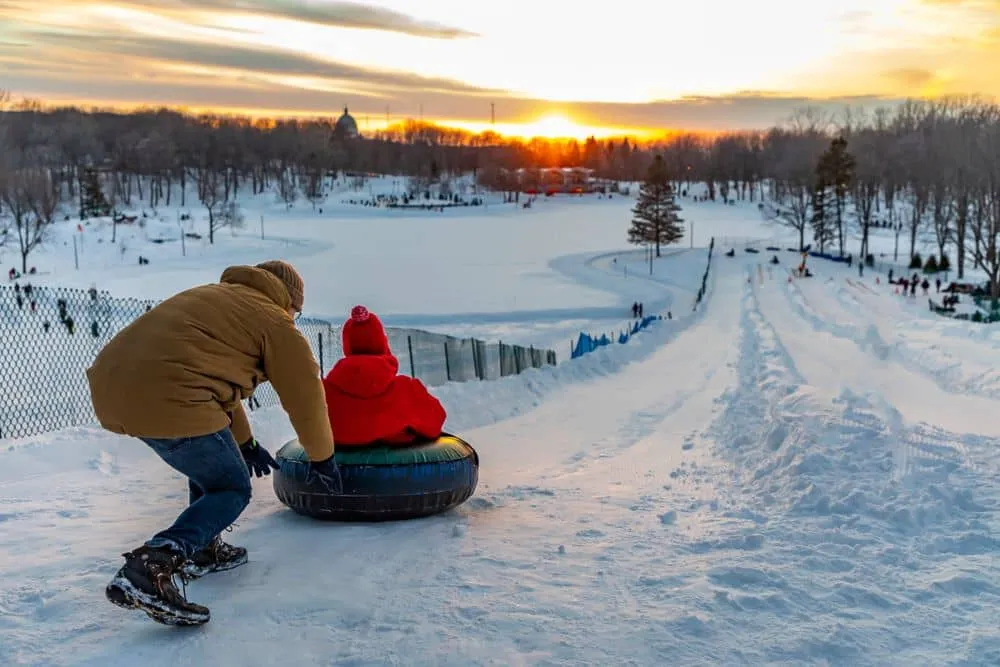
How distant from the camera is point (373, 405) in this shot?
5543 millimetres

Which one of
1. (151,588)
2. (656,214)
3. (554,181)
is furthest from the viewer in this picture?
(554,181)

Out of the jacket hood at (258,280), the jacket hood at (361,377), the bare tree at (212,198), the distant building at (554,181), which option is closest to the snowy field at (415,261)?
the bare tree at (212,198)

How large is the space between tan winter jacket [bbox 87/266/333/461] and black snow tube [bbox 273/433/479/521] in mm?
1364

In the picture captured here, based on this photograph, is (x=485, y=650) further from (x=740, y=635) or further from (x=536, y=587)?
(x=740, y=635)

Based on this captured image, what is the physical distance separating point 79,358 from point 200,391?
16.5 m

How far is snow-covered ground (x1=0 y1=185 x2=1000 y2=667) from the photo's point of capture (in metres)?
3.64

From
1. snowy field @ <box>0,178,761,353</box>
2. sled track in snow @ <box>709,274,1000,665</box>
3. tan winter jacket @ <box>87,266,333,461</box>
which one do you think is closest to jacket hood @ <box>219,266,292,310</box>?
tan winter jacket @ <box>87,266,333,461</box>

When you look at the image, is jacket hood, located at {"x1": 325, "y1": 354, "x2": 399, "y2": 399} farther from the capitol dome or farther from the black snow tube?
the capitol dome

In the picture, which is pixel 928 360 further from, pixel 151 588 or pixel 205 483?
pixel 151 588

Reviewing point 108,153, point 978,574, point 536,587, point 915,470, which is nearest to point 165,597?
point 536,587

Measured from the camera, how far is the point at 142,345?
3533mm

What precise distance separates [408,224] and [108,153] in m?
60.6

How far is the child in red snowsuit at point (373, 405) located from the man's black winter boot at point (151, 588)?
6.25ft

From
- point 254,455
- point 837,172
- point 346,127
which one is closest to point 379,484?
point 254,455
